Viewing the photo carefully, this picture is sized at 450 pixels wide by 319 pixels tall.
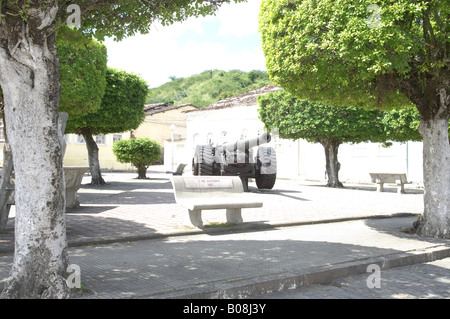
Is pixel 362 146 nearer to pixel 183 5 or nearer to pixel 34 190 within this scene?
pixel 183 5

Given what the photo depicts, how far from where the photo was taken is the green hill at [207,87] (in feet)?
246

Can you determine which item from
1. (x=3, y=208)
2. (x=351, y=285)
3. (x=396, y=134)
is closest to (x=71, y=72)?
(x=3, y=208)

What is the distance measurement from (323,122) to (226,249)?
45.9ft

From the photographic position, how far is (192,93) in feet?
288

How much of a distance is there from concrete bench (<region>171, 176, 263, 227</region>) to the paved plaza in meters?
0.30

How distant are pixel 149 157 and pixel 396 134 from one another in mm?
13502

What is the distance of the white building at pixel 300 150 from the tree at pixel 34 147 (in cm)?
1603

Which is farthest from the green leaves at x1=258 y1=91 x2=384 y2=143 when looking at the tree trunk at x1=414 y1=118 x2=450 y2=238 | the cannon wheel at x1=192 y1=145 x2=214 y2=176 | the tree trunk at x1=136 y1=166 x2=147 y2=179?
the tree trunk at x1=414 y1=118 x2=450 y2=238

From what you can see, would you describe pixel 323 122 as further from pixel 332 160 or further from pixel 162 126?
pixel 162 126

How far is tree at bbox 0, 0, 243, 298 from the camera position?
3795 mm

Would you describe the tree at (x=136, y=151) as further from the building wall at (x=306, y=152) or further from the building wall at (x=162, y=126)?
the building wall at (x=162, y=126)

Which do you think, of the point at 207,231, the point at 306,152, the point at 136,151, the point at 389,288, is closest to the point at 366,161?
the point at 306,152

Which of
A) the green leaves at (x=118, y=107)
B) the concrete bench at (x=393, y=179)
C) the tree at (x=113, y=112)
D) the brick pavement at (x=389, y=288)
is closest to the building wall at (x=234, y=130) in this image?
the green leaves at (x=118, y=107)

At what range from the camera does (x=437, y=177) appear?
7535 mm
